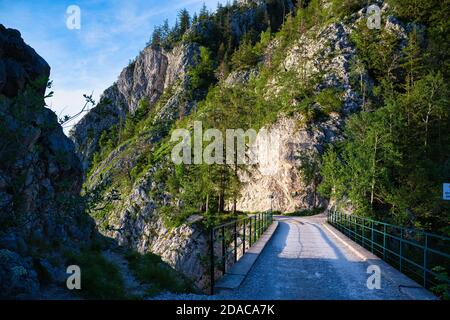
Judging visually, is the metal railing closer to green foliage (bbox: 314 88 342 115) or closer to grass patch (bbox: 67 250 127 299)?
grass patch (bbox: 67 250 127 299)

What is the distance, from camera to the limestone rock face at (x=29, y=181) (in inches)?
163

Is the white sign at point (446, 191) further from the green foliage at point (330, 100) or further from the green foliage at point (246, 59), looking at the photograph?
the green foliage at point (246, 59)

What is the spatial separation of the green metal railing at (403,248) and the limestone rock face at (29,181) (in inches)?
264

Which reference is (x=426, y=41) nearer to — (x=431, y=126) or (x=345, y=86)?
(x=345, y=86)

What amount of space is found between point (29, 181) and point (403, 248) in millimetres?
19969

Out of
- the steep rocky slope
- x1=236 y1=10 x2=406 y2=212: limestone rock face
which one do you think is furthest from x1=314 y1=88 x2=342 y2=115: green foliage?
x1=236 y1=10 x2=406 y2=212: limestone rock face

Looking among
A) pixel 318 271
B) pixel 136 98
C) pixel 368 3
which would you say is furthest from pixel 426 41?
pixel 136 98

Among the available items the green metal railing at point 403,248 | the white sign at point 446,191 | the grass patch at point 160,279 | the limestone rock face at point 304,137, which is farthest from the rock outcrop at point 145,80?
the white sign at point 446,191

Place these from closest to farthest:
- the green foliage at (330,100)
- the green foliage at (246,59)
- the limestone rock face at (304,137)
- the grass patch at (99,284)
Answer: the grass patch at (99,284), the limestone rock face at (304,137), the green foliage at (330,100), the green foliage at (246,59)

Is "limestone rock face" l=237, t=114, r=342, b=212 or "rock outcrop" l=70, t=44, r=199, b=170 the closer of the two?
"limestone rock face" l=237, t=114, r=342, b=212

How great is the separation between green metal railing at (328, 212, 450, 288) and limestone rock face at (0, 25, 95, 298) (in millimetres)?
6716

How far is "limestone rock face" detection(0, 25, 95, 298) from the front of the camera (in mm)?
4148

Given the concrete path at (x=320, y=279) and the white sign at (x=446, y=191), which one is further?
the white sign at (x=446, y=191)

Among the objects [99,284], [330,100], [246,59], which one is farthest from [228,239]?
[246,59]
